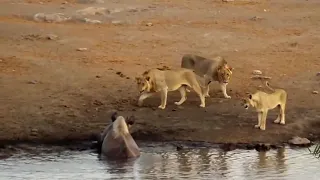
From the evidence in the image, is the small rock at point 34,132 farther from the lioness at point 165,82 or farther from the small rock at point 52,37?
the small rock at point 52,37

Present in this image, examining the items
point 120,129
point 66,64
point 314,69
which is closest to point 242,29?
point 314,69

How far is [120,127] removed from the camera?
1187cm

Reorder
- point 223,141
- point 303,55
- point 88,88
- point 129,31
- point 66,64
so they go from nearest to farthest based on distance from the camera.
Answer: point 223,141
point 88,88
point 66,64
point 303,55
point 129,31

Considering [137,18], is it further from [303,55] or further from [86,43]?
[303,55]

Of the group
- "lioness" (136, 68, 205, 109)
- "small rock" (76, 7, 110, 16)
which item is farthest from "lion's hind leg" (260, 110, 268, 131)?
"small rock" (76, 7, 110, 16)

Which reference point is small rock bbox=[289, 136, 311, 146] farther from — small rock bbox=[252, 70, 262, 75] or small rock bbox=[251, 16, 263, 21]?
small rock bbox=[251, 16, 263, 21]

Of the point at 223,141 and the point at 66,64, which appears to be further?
the point at 66,64

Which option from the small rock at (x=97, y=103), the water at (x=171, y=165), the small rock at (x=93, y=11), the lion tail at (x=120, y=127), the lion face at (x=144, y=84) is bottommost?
the water at (x=171, y=165)

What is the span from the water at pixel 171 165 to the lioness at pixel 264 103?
0.79 m

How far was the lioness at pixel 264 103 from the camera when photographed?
12766mm

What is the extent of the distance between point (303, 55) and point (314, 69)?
1177 millimetres

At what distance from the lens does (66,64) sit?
16312 mm

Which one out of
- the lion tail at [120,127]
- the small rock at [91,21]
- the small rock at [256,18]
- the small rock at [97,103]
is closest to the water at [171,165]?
the lion tail at [120,127]

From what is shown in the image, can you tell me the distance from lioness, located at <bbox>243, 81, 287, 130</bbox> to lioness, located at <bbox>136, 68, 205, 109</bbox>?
1.10 m
